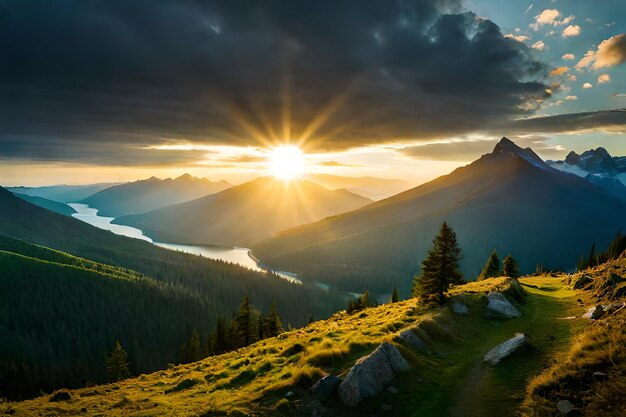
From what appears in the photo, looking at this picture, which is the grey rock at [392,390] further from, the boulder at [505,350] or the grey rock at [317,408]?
the boulder at [505,350]

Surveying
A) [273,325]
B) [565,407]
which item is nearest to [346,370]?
[565,407]

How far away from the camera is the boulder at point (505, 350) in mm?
21406

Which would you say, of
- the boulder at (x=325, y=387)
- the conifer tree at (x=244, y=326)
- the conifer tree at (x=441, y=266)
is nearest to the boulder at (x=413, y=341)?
the boulder at (x=325, y=387)

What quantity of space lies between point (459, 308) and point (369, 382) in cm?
1929

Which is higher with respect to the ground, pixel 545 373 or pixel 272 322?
pixel 545 373

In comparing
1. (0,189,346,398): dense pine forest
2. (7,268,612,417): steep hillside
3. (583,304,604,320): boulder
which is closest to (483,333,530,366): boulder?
(7,268,612,417): steep hillside

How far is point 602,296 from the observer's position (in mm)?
33938

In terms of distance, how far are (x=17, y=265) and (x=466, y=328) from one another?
743ft

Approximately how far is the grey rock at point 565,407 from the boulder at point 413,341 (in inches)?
381

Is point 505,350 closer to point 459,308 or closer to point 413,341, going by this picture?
point 413,341

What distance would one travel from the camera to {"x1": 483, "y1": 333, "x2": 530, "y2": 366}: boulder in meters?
21.4

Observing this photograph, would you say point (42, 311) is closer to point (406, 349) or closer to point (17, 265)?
point (17, 265)

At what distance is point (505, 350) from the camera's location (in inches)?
867

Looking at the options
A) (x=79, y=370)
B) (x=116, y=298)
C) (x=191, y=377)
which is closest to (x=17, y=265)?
(x=116, y=298)
